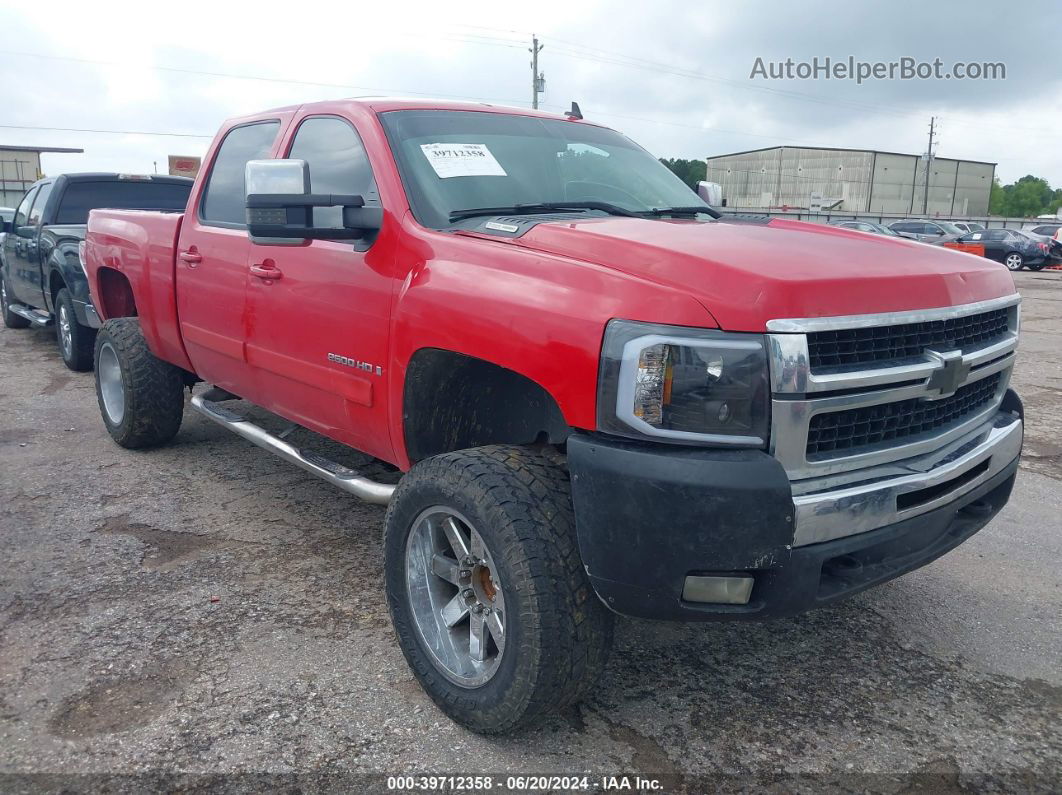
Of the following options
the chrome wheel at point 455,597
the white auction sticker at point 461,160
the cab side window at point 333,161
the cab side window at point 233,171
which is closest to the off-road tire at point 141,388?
the cab side window at point 233,171

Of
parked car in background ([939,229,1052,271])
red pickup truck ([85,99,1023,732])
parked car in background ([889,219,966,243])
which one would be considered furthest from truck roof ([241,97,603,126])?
parked car in background ([889,219,966,243])

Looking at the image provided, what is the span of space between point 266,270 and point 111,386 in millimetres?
2459

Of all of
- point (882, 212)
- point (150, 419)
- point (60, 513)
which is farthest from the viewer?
point (882, 212)

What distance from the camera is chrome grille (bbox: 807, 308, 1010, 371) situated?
90.1 inches

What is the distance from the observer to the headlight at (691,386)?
2188 mm

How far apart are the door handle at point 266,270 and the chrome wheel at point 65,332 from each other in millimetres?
5213

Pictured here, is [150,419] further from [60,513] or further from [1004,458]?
[1004,458]

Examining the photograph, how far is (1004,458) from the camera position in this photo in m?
3.01

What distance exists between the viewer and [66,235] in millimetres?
7910

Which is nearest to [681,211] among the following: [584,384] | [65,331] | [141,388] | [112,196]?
[584,384]

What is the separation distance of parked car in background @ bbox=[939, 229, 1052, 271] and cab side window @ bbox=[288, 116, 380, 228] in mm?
27359

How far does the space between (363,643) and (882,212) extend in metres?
75.3

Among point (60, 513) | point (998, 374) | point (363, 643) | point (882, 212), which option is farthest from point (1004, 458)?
point (882, 212)

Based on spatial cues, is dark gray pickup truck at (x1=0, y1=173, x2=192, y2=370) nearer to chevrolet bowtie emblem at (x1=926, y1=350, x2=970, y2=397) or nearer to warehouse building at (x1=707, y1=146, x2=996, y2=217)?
chevrolet bowtie emblem at (x1=926, y1=350, x2=970, y2=397)
